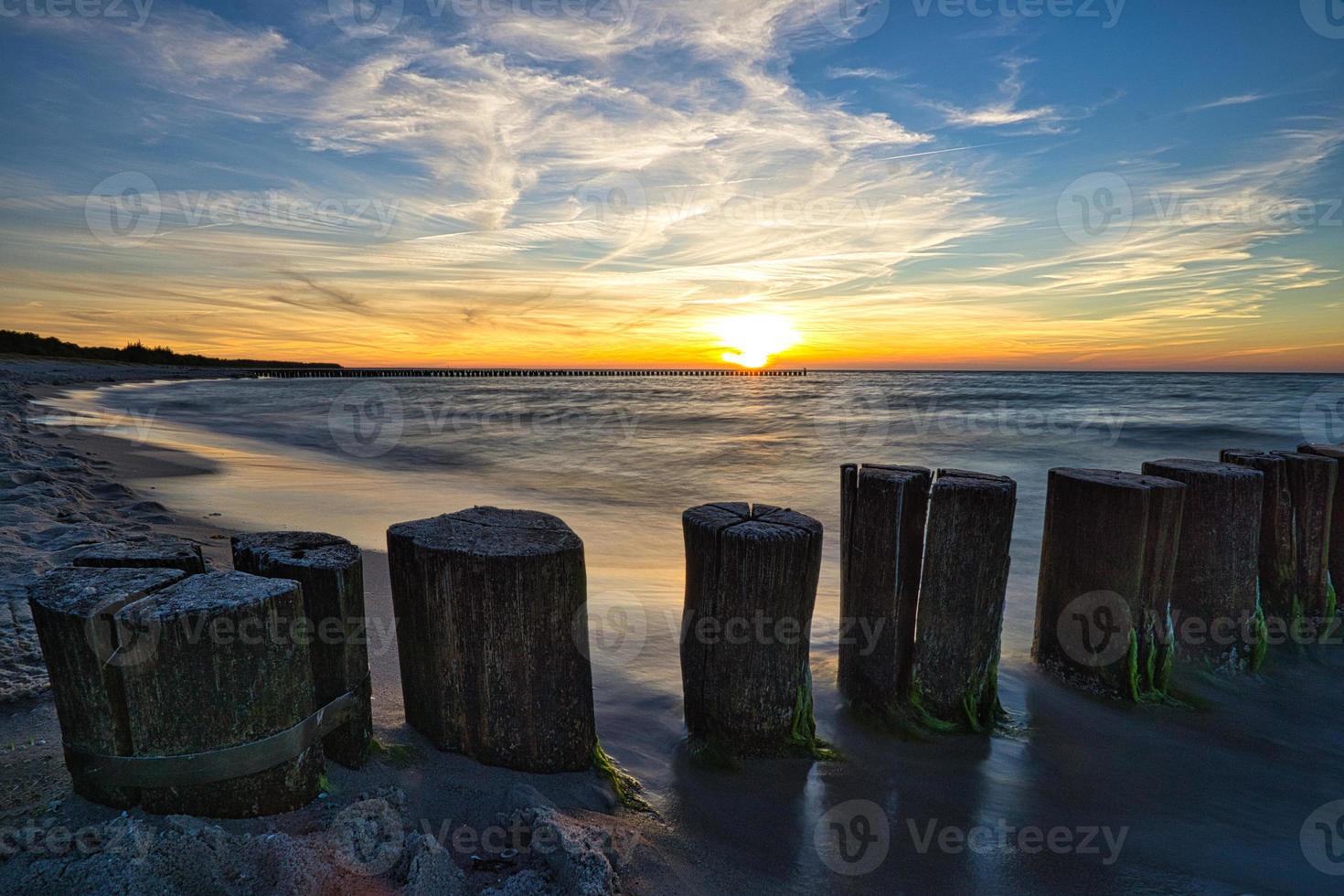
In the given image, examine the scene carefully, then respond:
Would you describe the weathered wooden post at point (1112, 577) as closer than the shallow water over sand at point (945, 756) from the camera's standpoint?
No

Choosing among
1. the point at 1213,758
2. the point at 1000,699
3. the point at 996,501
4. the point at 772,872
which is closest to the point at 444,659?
the point at 772,872

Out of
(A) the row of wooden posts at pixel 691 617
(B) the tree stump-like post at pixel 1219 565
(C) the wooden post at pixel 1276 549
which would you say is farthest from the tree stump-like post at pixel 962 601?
(C) the wooden post at pixel 1276 549

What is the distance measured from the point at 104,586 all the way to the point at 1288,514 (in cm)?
628

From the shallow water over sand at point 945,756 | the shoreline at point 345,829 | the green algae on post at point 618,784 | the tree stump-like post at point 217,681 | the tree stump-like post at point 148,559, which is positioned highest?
the tree stump-like post at point 148,559

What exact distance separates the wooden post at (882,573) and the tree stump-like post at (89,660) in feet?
9.68

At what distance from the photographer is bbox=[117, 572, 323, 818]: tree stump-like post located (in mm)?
1867

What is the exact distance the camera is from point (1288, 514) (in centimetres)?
447

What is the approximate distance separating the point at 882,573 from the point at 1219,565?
2329 mm

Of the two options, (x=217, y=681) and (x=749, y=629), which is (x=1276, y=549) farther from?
(x=217, y=681)

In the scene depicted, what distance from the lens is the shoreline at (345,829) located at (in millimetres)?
1763

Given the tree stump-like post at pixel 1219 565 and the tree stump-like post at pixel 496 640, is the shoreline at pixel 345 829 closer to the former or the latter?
the tree stump-like post at pixel 496 640

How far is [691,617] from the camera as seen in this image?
312cm

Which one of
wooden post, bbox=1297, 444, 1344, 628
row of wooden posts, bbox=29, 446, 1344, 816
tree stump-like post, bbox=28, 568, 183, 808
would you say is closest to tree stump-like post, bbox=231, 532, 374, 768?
row of wooden posts, bbox=29, 446, 1344, 816

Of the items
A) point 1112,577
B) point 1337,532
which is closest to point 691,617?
point 1112,577
